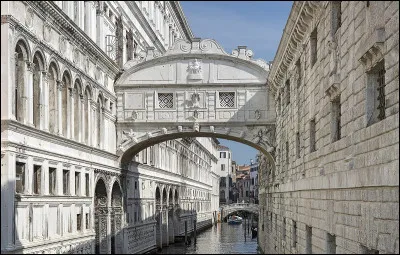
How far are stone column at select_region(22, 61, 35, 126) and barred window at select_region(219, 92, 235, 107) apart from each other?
10.9 m

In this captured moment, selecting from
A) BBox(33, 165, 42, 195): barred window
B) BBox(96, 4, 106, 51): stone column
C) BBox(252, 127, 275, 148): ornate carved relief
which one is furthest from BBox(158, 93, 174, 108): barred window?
BBox(33, 165, 42, 195): barred window

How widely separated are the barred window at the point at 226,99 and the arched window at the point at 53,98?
8.90 metres

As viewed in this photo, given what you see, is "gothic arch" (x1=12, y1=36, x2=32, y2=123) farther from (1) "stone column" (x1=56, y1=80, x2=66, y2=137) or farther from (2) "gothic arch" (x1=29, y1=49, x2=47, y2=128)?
(1) "stone column" (x1=56, y1=80, x2=66, y2=137)

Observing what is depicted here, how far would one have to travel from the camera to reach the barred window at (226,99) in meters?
27.2

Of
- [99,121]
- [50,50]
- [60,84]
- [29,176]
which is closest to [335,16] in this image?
[29,176]

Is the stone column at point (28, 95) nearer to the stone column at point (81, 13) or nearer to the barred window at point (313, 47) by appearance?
the stone column at point (81, 13)

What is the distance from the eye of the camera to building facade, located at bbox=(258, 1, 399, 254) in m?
9.52

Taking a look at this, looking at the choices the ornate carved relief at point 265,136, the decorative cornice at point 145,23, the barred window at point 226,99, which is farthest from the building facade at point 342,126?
the decorative cornice at point 145,23

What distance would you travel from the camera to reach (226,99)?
27.2 metres

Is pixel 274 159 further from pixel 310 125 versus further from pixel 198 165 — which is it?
pixel 198 165

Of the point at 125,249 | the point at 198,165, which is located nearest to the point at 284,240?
the point at 125,249

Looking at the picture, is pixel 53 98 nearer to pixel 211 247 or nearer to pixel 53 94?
pixel 53 94

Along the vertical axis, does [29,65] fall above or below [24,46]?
below

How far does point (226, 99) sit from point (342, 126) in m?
14.7
